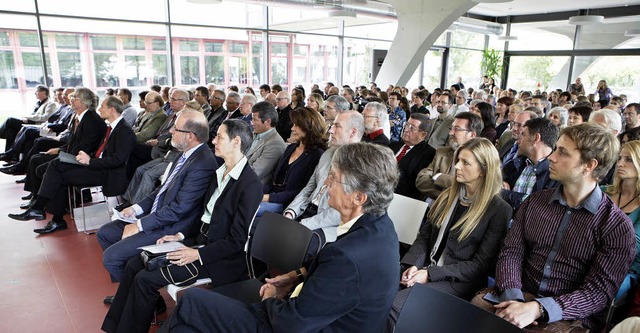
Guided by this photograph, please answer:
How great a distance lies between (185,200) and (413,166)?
180cm

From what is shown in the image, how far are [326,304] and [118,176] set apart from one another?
11.7 ft

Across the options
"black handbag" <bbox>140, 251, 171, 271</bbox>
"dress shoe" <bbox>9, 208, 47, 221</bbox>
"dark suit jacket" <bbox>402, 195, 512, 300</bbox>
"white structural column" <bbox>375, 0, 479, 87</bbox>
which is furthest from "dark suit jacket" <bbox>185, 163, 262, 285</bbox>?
"white structural column" <bbox>375, 0, 479, 87</bbox>

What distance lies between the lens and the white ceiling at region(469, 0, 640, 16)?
11784mm

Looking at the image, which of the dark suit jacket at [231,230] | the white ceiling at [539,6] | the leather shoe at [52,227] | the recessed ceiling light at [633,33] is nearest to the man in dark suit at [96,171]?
the leather shoe at [52,227]

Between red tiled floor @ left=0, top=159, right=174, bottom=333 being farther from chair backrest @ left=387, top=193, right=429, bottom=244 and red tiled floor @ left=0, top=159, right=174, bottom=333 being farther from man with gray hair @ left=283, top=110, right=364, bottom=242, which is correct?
chair backrest @ left=387, top=193, right=429, bottom=244

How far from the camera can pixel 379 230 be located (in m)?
1.51

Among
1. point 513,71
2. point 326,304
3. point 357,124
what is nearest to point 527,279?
point 326,304

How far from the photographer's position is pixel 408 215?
266 centimetres

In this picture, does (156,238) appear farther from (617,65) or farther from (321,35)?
(617,65)

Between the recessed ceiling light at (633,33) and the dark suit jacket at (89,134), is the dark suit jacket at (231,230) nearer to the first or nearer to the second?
the dark suit jacket at (89,134)

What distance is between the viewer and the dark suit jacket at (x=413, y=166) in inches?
133

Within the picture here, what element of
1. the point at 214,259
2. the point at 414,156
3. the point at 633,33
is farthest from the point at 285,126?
the point at 633,33

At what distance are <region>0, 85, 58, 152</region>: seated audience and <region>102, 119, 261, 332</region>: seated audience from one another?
637 centimetres

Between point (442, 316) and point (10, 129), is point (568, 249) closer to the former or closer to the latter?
point (442, 316)
